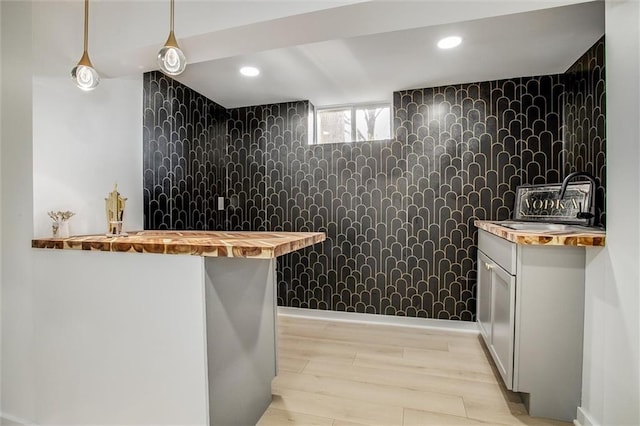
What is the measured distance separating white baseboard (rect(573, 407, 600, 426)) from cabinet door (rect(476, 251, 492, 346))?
66cm

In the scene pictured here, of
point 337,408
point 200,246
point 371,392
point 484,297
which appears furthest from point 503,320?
point 200,246

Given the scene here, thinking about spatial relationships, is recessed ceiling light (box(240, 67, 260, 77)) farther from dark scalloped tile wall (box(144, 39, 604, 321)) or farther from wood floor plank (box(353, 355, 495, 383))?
wood floor plank (box(353, 355, 495, 383))

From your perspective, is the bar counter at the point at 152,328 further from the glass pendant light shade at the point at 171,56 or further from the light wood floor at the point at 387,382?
the glass pendant light shade at the point at 171,56

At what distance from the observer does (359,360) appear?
235 cm

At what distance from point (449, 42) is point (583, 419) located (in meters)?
2.31

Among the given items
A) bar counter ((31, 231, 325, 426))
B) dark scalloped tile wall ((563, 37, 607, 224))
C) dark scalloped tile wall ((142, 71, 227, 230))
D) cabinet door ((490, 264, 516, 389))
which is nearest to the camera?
bar counter ((31, 231, 325, 426))

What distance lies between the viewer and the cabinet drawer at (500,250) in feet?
5.70

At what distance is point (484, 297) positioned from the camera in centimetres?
250

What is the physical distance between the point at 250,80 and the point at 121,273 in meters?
2.01

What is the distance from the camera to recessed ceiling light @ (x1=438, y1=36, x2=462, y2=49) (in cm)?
212

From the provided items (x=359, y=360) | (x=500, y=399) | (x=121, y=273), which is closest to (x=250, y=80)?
(x=121, y=273)

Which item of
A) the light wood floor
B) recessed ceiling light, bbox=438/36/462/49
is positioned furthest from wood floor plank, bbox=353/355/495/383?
recessed ceiling light, bbox=438/36/462/49
